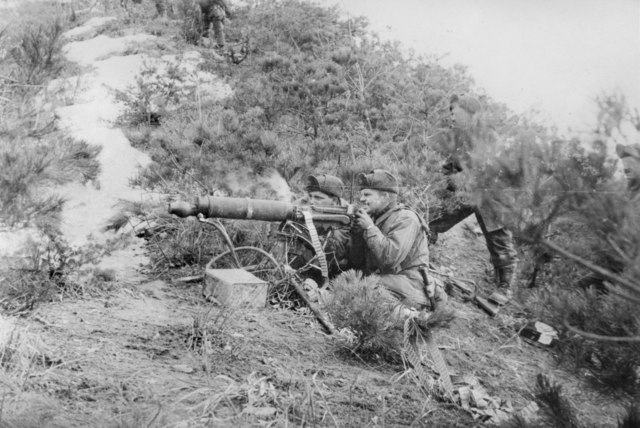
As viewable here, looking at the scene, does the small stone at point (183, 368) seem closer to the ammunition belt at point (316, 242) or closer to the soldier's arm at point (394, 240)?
the ammunition belt at point (316, 242)

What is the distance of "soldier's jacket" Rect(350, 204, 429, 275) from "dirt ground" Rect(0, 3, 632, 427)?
29.9 inches

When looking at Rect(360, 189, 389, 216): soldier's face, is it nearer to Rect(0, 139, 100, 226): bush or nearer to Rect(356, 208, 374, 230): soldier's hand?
Rect(356, 208, 374, 230): soldier's hand

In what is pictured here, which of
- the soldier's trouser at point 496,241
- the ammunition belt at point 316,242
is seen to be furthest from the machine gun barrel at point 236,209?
the soldier's trouser at point 496,241

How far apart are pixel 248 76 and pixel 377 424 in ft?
24.6

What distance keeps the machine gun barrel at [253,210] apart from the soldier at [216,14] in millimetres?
7344

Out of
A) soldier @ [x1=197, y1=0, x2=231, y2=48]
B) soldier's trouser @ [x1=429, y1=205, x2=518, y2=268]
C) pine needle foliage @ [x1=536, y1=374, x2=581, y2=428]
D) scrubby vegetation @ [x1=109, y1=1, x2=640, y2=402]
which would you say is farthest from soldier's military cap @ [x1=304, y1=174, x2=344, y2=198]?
soldier @ [x1=197, y1=0, x2=231, y2=48]

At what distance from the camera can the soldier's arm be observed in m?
4.79

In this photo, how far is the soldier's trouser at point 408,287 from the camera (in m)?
4.96

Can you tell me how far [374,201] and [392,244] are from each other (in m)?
0.50

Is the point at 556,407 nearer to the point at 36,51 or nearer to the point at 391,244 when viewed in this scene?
the point at 391,244

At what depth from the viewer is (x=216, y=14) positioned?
1145cm

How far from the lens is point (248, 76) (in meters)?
9.70

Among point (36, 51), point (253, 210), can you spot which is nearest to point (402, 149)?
point (253, 210)

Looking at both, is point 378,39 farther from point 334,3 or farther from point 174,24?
point 174,24
